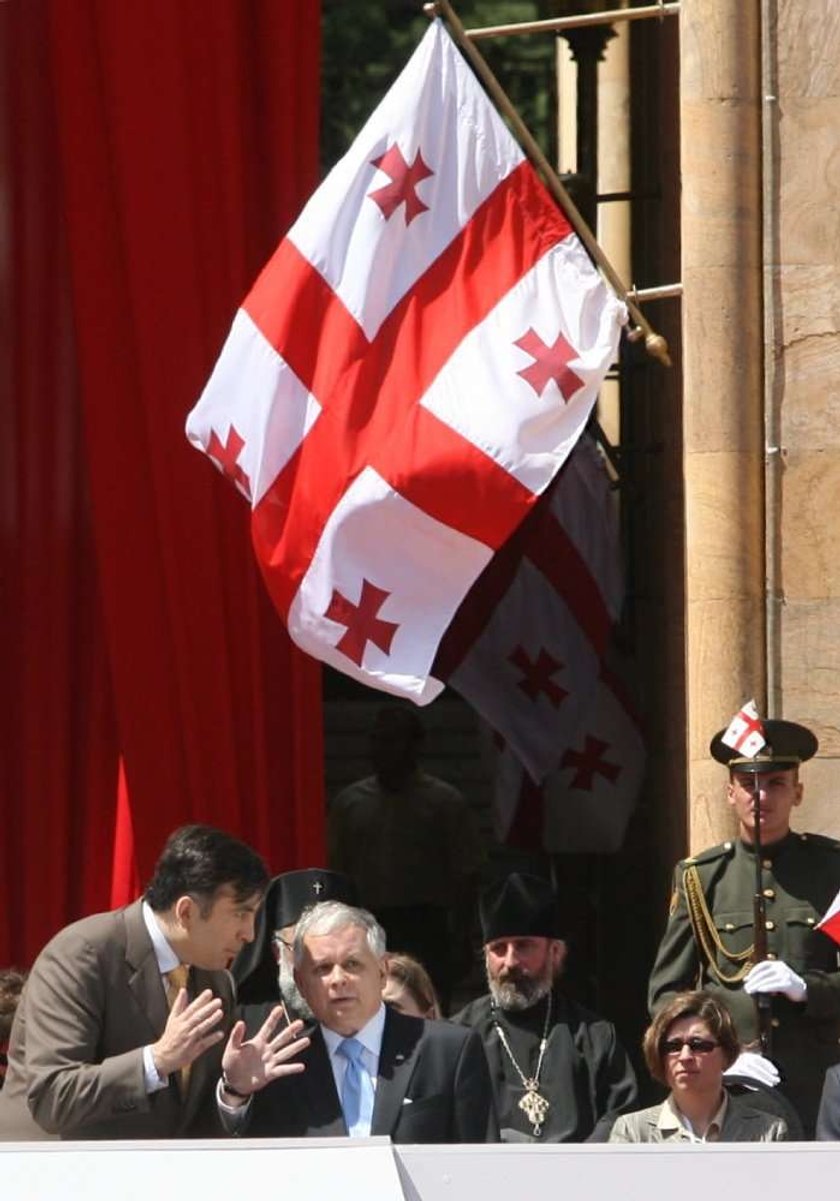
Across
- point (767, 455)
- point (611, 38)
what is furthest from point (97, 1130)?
point (611, 38)

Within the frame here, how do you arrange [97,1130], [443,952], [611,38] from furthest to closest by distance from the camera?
[611,38]
[443,952]
[97,1130]

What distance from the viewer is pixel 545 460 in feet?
28.7

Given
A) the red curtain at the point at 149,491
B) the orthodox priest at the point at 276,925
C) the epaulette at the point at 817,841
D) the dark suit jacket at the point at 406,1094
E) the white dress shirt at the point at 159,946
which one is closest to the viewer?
the white dress shirt at the point at 159,946

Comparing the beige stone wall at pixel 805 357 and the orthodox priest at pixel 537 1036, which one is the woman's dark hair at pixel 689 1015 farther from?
the beige stone wall at pixel 805 357

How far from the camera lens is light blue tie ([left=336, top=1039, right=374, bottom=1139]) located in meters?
6.88

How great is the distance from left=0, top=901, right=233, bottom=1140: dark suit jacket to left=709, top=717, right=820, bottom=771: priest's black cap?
231 centimetres

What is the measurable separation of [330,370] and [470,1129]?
2932 mm

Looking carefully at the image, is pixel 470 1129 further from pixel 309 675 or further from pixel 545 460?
pixel 309 675

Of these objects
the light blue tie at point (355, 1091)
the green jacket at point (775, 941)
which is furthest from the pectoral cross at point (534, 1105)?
the light blue tie at point (355, 1091)

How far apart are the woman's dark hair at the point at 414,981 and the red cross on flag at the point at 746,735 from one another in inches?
46.3

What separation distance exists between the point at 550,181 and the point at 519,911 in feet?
8.00

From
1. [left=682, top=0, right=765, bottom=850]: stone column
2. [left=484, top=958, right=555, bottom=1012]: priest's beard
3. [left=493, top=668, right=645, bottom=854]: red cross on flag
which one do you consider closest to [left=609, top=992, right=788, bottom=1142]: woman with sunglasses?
[left=484, top=958, right=555, bottom=1012]: priest's beard

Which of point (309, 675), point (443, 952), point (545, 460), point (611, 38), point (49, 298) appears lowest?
point (443, 952)

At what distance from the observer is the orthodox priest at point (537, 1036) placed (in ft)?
26.9
